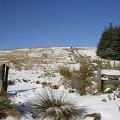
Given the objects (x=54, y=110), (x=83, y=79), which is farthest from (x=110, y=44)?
(x=54, y=110)

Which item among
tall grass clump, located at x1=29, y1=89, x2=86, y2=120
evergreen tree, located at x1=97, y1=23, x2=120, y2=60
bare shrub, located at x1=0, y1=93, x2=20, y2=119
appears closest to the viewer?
bare shrub, located at x1=0, y1=93, x2=20, y2=119

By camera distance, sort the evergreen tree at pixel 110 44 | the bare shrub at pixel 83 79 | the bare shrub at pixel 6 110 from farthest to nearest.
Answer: the evergreen tree at pixel 110 44, the bare shrub at pixel 83 79, the bare shrub at pixel 6 110

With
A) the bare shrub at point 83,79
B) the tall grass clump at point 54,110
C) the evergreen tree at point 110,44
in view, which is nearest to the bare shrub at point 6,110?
the tall grass clump at point 54,110

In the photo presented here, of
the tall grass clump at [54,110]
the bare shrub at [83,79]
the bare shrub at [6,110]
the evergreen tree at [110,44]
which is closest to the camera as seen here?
the bare shrub at [6,110]

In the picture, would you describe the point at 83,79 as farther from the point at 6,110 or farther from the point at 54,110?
the point at 6,110

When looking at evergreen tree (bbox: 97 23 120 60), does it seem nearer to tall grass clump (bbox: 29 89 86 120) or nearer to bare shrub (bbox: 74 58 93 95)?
bare shrub (bbox: 74 58 93 95)

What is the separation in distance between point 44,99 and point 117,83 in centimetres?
490

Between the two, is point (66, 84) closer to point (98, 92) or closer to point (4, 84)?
point (98, 92)

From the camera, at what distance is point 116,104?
1034 cm

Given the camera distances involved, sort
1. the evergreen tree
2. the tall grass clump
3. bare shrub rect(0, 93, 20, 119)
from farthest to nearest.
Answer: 1. the evergreen tree
2. the tall grass clump
3. bare shrub rect(0, 93, 20, 119)

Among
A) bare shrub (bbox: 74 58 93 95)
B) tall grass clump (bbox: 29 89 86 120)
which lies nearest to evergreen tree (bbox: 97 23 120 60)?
bare shrub (bbox: 74 58 93 95)

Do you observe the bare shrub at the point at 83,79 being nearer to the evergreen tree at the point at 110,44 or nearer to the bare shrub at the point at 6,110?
the bare shrub at the point at 6,110

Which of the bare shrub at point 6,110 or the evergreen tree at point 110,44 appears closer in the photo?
the bare shrub at point 6,110

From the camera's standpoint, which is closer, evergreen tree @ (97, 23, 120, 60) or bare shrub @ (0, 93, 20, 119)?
bare shrub @ (0, 93, 20, 119)
